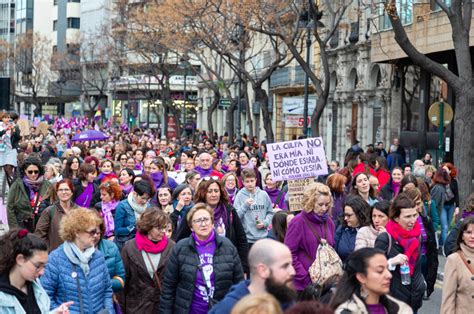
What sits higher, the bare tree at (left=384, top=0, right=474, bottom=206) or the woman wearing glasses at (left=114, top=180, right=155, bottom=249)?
the bare tree at (left=384, top=0, right=474, bottom=206)

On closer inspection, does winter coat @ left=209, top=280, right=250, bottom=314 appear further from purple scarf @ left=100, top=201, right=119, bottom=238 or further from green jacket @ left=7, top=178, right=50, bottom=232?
green jacket @ left=7, top=178, right=50, bottom=232

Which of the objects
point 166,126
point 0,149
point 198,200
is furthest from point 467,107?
point 166,126

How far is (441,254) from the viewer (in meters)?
17.6

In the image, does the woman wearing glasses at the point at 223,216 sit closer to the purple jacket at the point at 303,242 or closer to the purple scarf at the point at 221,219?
the purple scarf at the point at 221,219

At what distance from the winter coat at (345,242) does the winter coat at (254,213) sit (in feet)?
8.68

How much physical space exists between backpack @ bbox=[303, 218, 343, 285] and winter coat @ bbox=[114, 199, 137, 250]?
2590 mm

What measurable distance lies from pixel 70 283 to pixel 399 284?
2545 mm

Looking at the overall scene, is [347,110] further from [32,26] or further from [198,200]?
[32,26]

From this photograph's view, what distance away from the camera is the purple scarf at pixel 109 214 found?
459 inches

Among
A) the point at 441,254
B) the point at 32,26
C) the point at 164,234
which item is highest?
the point at 32,26

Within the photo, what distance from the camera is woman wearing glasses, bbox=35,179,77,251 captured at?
1045 cm

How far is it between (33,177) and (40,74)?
85357 millimetres

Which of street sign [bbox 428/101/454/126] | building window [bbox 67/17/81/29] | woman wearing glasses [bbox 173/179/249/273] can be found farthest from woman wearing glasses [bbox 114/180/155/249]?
building window [bbox 67/17/81/29]

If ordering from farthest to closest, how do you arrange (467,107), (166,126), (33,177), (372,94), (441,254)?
(166,126)
(372,94)
(467,107)
(441,254)
(33,177)
